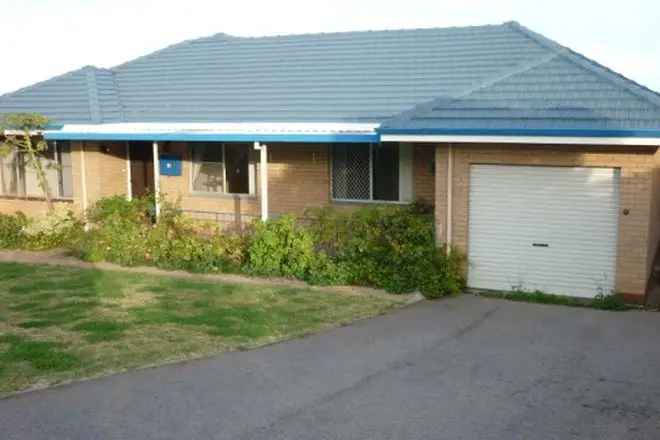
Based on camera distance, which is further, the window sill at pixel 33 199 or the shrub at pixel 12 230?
the window sill at pixel 33 199

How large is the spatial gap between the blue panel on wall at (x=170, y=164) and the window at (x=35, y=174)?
2182mm

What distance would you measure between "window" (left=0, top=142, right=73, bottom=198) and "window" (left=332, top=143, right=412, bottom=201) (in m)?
6.52

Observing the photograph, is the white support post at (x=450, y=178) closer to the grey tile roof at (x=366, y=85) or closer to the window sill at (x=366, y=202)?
the grey tile roof at (x=366, y=85)

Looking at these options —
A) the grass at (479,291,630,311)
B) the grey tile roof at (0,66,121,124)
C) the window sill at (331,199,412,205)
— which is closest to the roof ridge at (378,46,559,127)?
the window sill at (331,199,412,205)

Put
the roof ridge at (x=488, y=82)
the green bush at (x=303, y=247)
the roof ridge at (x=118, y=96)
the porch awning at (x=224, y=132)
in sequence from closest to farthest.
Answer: the green bush at (x=303, y=247) → the roof ridge at (x=488, y=82) → the porch awning at (x=224, y=132) → the roof ridge at (x=118, y=96)

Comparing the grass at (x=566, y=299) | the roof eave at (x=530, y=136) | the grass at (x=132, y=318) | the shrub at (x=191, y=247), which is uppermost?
the roof eave at (x=530, y=136)

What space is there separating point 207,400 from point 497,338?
415 centimetres

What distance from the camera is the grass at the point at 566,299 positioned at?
11789 millimetres

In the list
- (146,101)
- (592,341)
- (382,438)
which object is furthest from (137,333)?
(146,101)

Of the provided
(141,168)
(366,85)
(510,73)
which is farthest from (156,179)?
(510,73)

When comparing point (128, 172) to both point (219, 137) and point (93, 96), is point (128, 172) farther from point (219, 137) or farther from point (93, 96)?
point (219, 137)

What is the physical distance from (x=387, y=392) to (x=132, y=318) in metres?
4.29

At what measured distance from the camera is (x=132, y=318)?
10.5m

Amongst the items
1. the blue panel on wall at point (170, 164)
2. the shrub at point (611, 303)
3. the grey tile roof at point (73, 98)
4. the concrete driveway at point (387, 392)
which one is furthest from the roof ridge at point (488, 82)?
the grey tile roof at point (73, 98)
